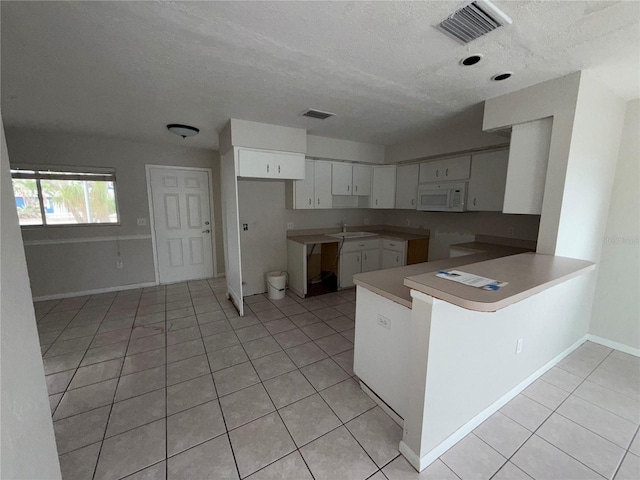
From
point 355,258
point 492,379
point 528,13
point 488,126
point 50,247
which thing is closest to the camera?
point 528,13

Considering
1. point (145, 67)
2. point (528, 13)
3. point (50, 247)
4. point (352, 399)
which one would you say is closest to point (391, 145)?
point (528, 13)

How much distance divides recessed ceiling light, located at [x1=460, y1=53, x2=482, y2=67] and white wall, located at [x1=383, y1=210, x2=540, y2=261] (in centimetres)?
223

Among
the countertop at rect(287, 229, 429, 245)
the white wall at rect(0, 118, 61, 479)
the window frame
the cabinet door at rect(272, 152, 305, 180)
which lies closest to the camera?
the white wall at rect(0, 118, 61, 479)

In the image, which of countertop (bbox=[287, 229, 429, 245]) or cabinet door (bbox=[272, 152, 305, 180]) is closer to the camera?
cabinet door (bbox=[272, 152, 305, 180])

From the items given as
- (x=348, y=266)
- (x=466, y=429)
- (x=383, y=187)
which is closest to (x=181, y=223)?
(x=348, y=266)

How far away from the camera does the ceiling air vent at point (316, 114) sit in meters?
2.78

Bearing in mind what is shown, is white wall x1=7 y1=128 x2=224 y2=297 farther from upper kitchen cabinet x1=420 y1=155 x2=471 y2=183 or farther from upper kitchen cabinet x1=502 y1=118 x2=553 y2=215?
upper kitchen cabinet x1=502 y1=118 x2=553 y2=215

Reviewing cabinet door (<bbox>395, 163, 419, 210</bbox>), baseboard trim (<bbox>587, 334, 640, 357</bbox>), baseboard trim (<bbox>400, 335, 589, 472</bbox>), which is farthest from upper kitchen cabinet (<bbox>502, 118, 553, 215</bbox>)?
cabinet door (<bbox>395, 163, 419, 210</bbox>)

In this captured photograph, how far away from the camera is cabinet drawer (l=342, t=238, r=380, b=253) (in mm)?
4207

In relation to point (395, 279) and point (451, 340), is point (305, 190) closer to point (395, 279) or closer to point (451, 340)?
point (395, 279)

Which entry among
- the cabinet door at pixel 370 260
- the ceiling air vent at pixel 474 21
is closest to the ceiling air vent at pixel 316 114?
the ceiling air vent at pixel 474 21

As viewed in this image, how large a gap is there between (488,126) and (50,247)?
19.0 ft

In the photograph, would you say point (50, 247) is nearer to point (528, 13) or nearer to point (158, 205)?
point (158, 205)

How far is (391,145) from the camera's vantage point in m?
4.50
